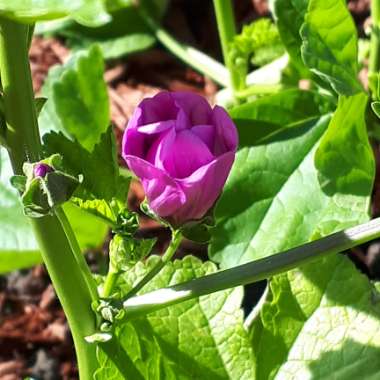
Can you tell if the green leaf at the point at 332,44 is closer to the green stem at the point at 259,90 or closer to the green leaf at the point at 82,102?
the green stem at the point at 259,90

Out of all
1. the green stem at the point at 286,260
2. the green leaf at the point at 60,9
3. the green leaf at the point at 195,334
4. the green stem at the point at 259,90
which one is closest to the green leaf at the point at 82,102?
the green stem at the point at 259,90

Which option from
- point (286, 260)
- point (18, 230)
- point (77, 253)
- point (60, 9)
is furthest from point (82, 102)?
point (60, 9)

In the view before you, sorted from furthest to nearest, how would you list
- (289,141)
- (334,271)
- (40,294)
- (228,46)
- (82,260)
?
(40,294)
(228,46)
(289,141)
(334,271)
(82,260)

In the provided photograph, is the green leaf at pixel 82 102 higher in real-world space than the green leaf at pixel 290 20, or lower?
lower

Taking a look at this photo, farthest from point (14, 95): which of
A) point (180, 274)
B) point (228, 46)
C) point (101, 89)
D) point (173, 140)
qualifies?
point (228, 46)

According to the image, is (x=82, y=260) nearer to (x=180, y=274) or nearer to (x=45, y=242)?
(x=45, y=242)

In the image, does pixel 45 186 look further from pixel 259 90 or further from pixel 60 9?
pixel 259 90

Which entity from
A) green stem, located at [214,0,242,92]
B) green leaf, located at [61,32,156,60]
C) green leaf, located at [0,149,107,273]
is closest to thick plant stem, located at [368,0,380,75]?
green stem, located at [214,0,242,92]

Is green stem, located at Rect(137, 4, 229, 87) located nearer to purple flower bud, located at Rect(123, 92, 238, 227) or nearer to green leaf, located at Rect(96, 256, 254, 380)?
green leaf, located at Rect(96, 256, 254, 380)
